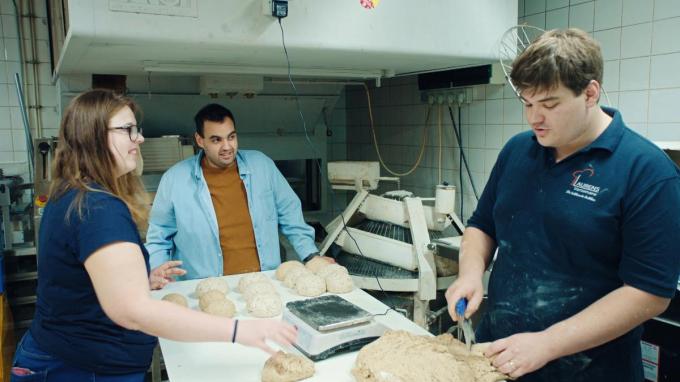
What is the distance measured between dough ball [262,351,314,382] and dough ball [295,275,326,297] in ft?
1.76

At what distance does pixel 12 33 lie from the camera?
3307mm

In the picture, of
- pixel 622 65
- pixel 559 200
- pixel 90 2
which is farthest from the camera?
pixel 622 65

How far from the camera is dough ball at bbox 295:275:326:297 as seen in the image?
179 cm

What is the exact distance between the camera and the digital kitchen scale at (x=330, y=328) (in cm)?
131

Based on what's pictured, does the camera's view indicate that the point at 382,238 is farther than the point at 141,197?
Yes

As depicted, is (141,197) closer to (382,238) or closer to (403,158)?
(382,238)

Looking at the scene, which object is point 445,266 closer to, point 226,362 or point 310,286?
point 310,286

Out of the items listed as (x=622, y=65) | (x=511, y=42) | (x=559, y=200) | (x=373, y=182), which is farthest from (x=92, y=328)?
(x=622, y=65)

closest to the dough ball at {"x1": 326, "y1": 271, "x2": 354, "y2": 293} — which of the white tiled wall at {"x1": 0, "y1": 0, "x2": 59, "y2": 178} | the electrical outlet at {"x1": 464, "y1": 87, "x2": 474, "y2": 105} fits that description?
the electrical outlet at {"x1": 464, "y1": 87, "x2": 474, "y2": 105}

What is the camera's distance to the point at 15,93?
335 cm

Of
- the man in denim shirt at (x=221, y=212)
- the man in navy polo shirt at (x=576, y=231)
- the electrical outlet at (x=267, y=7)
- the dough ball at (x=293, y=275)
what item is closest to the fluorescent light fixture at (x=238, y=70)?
the man in denim shirt at (x=221, y=212)

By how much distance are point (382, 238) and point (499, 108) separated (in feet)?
3.48

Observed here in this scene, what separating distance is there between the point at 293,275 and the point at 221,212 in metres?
0.63

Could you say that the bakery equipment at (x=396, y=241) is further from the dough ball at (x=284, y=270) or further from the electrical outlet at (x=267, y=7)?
the electrical outlet at (x=267, y=7)
